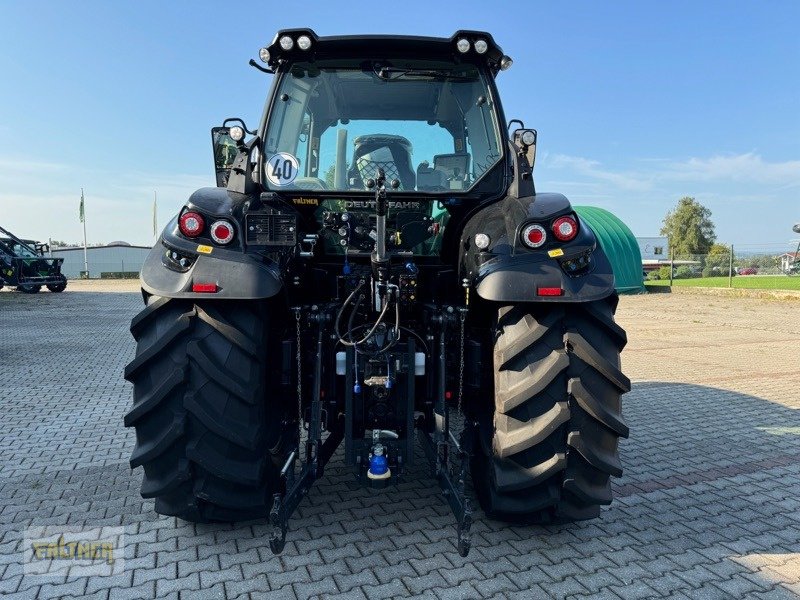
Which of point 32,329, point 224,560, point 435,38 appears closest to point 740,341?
point 435,38

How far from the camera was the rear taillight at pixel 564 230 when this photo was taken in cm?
305

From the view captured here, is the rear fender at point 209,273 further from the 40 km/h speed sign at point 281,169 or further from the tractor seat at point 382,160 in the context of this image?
the tractor seat at point 382,160

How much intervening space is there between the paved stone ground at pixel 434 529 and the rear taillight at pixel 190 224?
1624 mm

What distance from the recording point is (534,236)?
3057 mm

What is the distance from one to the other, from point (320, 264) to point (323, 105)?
1.02m

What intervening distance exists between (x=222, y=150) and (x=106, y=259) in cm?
5822

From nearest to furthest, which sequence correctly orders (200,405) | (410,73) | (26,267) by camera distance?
1. (200,405)
2. (410,73)
3. (26,267)

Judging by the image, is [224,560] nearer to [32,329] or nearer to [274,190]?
[274,190]

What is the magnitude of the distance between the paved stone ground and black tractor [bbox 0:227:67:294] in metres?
19.0

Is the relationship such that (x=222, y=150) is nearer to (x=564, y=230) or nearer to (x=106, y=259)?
(x=564, y=230)

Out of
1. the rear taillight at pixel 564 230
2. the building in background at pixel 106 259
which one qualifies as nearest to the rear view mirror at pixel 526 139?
the rear taillight at pixel 564 230

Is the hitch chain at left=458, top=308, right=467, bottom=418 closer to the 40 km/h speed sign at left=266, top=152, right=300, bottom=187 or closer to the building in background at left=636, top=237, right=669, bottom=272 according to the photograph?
the 40 km/h speed sign at left=266, top=152, right=300, bottom=187

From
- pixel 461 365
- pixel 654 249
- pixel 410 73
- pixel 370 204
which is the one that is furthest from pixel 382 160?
pixel 654 249

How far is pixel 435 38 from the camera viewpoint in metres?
3.54
